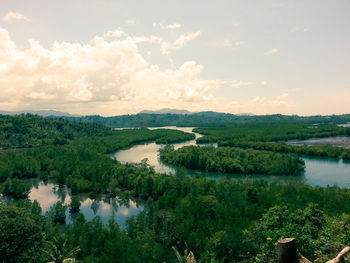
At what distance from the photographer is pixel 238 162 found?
72438 mm

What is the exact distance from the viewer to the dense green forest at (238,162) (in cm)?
6831

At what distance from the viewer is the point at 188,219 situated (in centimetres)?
3022

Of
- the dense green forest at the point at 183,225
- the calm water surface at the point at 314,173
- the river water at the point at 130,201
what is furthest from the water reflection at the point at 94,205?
the calm water surface at the point at 314,173

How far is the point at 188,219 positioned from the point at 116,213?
18738mm

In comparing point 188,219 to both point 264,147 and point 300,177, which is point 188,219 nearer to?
point 300,177

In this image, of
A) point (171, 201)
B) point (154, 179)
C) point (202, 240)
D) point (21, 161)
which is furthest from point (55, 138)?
point (202, 240)

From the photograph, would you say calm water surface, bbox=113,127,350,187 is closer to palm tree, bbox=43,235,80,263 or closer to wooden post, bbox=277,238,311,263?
palm tree, bbox=43,235,80,263

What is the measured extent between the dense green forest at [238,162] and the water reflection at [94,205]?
103 ft

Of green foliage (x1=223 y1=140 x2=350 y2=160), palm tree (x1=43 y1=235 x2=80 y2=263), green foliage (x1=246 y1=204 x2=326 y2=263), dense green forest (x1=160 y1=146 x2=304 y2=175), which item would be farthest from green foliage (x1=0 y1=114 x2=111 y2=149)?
green foliage (x1=246 y1=204 x2=326 y2=263)

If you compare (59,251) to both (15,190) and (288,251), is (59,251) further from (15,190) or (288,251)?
(15,190)

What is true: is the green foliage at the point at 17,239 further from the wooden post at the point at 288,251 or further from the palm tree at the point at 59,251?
the wooden post at the point at 288,251

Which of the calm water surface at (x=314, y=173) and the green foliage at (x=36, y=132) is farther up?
the green foliage at (x=36, y=132)

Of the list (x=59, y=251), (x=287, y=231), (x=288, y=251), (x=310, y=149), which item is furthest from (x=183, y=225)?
(x=310, y=149)

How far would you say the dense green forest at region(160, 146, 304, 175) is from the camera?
224 ft
